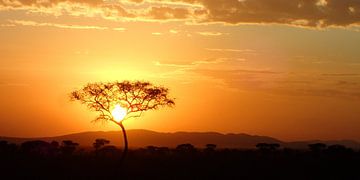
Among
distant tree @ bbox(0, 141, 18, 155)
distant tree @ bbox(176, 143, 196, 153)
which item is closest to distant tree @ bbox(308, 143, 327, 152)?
distant tree @ bbox(176, 143, 196, 153)

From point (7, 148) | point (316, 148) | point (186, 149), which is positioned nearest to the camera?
point (7, 148)

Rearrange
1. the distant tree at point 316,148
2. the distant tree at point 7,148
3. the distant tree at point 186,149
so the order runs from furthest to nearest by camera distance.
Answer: the distant tree at point 186,149
the distant tree at point 316,148
the distant tree at point 7,148

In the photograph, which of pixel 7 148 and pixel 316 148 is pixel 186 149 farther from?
pixel 7 148

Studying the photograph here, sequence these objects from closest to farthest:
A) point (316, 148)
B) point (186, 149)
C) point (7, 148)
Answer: point (7, 148)
point (316, 148)
point (186, 149)

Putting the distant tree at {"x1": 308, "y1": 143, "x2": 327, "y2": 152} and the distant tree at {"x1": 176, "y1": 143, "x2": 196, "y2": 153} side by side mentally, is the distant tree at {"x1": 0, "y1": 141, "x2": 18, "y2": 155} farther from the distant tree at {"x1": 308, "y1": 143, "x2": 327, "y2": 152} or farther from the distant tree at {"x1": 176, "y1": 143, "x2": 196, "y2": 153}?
the distant tree at {"x1": 308, "y1": 143, "x2": 327, "y2": 152}

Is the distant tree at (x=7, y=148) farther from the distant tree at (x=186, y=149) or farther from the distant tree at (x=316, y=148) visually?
the distant tree at (x=316, y=148)

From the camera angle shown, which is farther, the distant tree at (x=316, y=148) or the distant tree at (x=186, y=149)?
the distant tree at (x=186, y=149)

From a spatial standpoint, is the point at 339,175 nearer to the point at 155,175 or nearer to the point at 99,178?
the point at 155,175

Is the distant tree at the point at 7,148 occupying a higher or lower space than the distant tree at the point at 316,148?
lower

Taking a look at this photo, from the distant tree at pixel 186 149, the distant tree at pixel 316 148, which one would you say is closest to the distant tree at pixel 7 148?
Result: the distant tree at pixel 186 149

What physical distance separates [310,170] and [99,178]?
16.5m

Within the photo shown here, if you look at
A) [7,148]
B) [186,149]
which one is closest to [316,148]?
[186,149]

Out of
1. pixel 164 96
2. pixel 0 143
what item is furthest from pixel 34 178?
pixel 0 143

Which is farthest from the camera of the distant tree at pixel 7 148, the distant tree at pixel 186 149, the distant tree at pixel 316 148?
the distant tree at pixel 186 149
